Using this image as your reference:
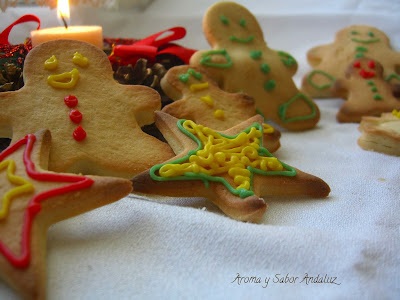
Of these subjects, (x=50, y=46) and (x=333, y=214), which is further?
(x=50, y=46)

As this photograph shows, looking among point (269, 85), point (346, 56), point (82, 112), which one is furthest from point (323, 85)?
point (82, 112)

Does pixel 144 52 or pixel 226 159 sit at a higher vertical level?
pixel 144 52

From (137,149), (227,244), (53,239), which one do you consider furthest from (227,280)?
(137,149)

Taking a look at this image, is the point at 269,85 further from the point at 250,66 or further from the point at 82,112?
the point at 82,112

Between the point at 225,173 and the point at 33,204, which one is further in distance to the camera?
the point at 225,173

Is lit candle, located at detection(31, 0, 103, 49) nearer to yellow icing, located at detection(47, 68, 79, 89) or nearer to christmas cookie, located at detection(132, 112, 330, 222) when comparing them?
yellow icing, located at detection(47, 68, 79, 89)

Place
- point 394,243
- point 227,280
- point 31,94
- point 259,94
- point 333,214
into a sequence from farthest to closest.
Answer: point 259,94 → point 31,94 → point 333,214 → point 394,243 → point 227,280

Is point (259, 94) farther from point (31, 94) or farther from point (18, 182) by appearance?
point (18, 182)
